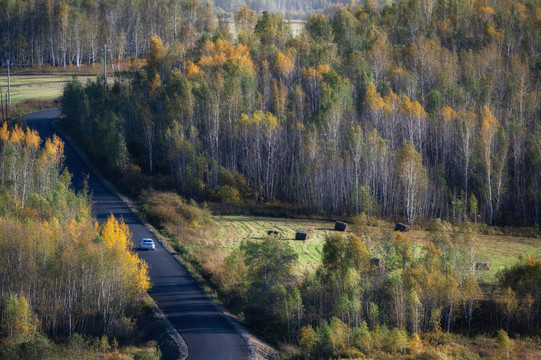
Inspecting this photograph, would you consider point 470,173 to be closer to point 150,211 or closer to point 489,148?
point 489,148

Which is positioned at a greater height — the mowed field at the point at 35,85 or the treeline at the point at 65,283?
the mowed field at the point at 35,85

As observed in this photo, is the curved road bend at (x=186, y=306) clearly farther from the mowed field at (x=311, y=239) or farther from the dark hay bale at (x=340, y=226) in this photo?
the dark hay bale at (x=340, y=226)

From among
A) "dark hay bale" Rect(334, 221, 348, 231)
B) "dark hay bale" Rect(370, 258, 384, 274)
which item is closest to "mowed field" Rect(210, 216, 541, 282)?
"dark hay bale" Rect(334, 221, 348, 231)

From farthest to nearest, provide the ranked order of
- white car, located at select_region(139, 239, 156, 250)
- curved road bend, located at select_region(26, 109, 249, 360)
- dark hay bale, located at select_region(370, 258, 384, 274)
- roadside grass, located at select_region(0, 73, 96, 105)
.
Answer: roadside grass, located at select_region(0, 73, 96, 105) < white car, located at select_region(139, 239, 156, 250) < dark hay bale, located at select_region(370, 258, 384, 274) < curved road bend, located at select_region(26, 109, 249, 360)

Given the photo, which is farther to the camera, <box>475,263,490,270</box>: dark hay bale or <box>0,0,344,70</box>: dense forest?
<box>0,0,344,70</box>: dense forest

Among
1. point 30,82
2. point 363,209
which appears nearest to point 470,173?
point 363,209

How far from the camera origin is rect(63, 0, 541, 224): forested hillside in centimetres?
6494

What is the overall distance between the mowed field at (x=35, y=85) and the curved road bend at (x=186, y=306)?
166 ft

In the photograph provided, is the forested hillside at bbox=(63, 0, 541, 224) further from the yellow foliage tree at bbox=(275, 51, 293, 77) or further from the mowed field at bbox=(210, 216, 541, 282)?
the mowed field at bbox=(210, 216, 541, 282)

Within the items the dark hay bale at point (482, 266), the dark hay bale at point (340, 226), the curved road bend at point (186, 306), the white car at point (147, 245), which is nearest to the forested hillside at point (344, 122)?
the dark hay bale at point (340, 226)

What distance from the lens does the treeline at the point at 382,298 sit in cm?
3484

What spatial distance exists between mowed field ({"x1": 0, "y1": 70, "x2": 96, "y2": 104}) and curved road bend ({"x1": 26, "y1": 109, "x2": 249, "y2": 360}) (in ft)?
166

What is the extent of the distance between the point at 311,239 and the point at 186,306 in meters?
18.9

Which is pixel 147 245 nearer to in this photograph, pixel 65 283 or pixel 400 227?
pixel 65 283
